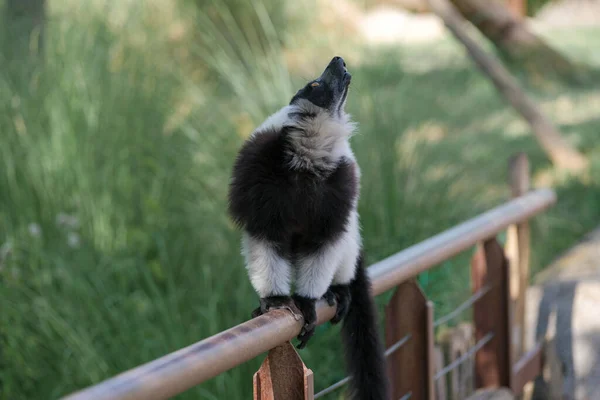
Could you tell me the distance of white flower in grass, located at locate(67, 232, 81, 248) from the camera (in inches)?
137

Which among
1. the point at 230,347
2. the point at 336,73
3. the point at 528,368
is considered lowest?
the point at 528,368

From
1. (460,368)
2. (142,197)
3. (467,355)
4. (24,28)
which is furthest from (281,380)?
(24,28)

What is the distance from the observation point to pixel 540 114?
6.37 meters

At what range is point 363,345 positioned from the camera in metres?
1.88

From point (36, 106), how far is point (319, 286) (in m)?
2.77

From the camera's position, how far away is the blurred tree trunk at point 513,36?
5445mm

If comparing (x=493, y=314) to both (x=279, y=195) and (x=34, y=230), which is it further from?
(x=34, y=230)

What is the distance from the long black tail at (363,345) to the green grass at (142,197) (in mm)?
1095

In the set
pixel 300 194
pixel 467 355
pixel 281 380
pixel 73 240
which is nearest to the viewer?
pixel 281 380

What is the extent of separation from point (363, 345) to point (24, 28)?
10.8ft

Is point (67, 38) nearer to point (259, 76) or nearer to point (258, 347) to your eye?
point (259, 76)

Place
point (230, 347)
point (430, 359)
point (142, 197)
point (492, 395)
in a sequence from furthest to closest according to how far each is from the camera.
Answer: point (142, 197) < point (492, 395) < point (430, 359) < point (230, 347)

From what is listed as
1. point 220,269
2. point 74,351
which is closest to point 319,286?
point 74,351

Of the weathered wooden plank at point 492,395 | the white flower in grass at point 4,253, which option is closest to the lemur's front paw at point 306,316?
the weathered wooden plank at point 492,395
